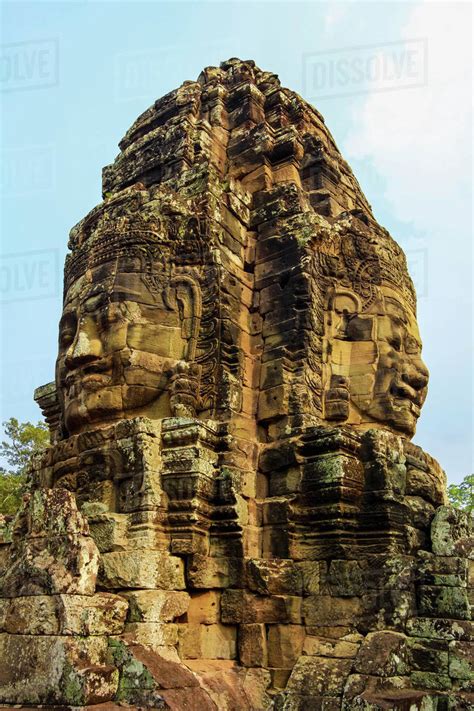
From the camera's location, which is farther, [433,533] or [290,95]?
[290,95]

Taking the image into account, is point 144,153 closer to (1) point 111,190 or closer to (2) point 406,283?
(1) point 111,190

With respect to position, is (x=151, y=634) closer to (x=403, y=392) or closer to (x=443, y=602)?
(x=443, y=602)

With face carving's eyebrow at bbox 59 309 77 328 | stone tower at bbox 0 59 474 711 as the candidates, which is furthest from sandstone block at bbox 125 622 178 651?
face carving's eyebrow at bbox 59 309 77 328

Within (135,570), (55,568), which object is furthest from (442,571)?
(55,568)

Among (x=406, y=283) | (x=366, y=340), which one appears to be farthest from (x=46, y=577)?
(x=406, y=283)

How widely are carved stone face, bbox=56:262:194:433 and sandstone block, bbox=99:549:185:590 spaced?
181cm

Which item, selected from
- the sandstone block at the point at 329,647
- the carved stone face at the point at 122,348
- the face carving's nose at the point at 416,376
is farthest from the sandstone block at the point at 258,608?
the face carving's nose at the point at 416,376

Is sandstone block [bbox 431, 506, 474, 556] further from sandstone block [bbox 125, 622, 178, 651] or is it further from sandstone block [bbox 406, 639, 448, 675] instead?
sandstone block [bbox 125, 622, 178, 651]

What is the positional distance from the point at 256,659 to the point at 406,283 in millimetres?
5403

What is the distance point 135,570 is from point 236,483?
4.69ft

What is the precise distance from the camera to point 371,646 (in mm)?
6172

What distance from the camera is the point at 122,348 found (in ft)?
25.8

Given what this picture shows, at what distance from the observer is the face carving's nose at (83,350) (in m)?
7.96

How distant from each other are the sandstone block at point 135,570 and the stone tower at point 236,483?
2cm
